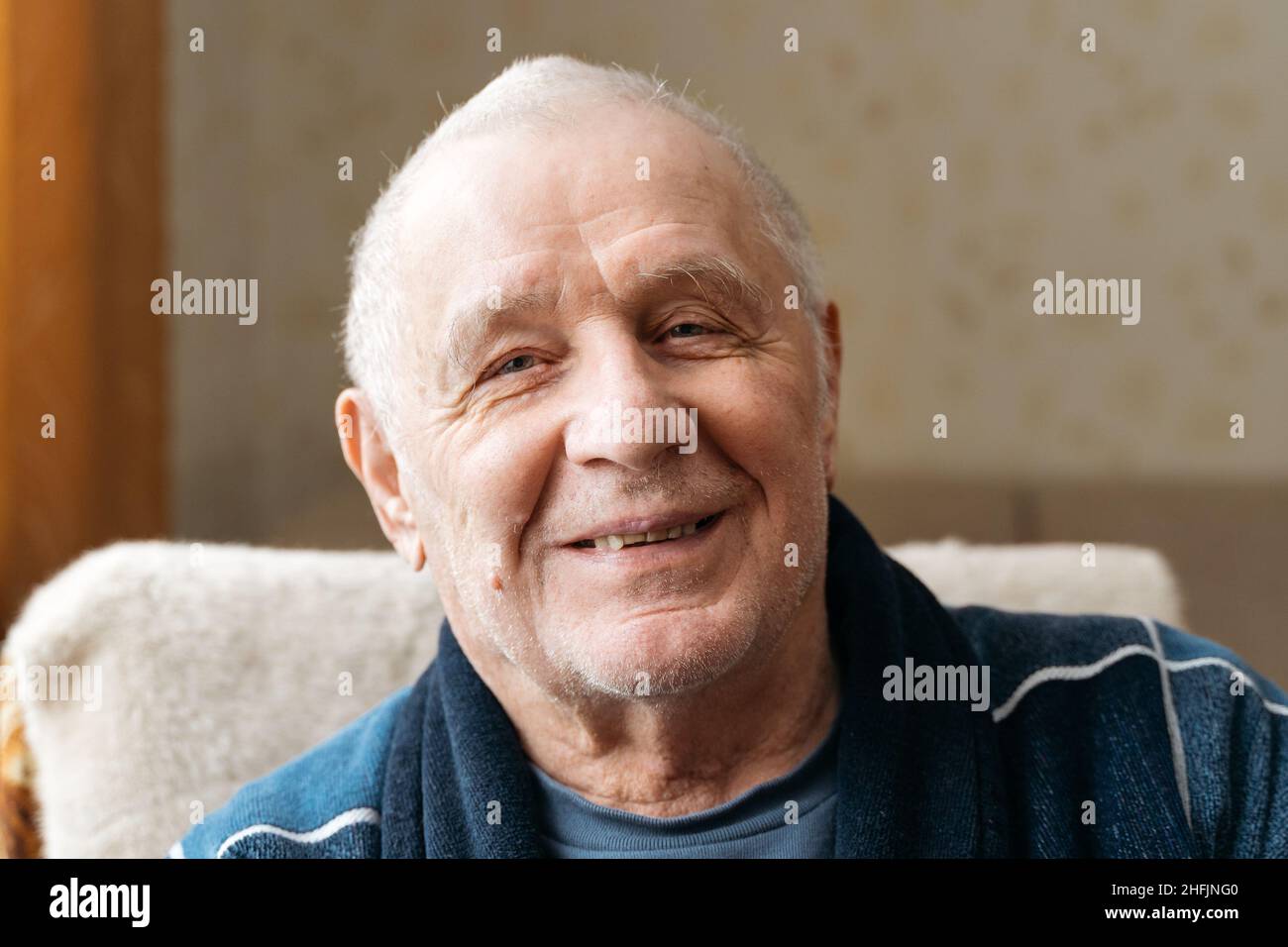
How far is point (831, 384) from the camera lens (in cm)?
120

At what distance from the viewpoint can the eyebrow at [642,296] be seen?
102cm

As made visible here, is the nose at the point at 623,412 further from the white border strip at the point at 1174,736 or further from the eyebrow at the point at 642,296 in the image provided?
the white border strip at the point at 1174,736

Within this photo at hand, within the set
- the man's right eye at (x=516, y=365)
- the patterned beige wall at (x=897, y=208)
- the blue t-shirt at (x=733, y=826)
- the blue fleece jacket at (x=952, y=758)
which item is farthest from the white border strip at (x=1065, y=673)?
the patterned beige wall at (x=897, y=208)

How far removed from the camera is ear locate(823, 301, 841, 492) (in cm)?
117

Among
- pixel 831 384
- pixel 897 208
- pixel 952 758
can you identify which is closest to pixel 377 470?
pixel 831 384

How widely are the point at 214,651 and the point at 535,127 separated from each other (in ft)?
2.50

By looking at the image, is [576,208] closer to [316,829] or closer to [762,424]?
[762,424]

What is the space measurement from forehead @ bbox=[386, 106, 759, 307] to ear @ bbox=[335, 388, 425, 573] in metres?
→ 0.18

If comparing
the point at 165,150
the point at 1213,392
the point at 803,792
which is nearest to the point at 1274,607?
the point at 1213,392

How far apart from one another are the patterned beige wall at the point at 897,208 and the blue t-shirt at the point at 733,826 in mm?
1495

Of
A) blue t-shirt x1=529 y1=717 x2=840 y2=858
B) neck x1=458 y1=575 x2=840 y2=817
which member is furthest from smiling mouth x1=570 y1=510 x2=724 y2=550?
blue t-shirt x1=529 y1=717 x2=840 y2=858

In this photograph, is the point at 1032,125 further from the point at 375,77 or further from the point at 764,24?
the point at 375,77
